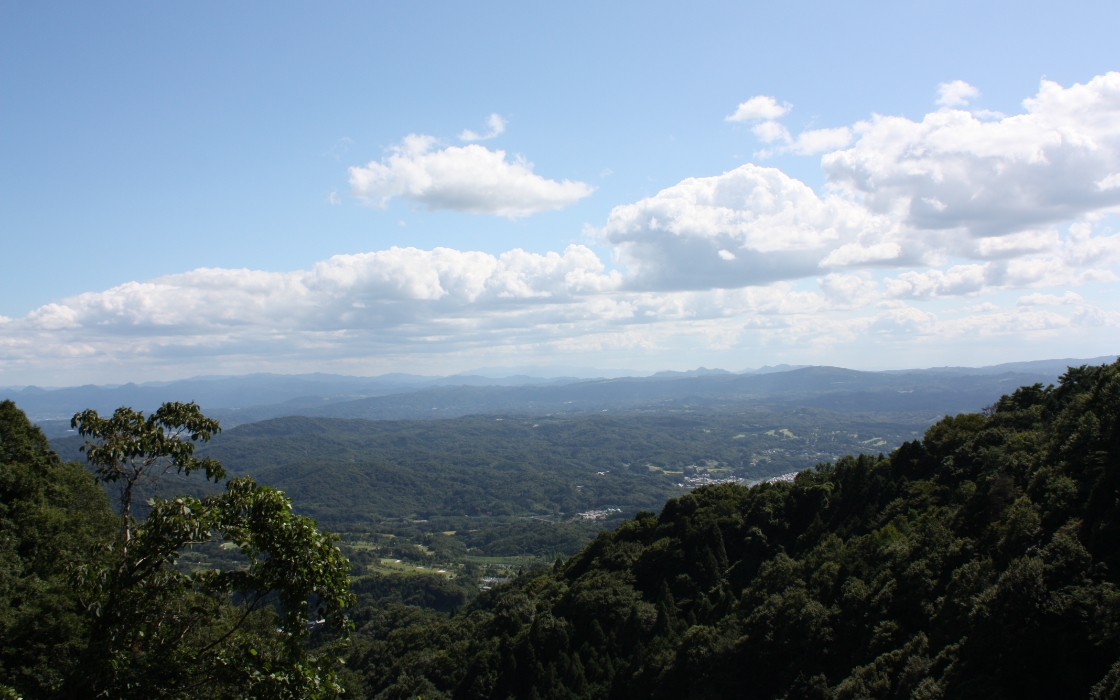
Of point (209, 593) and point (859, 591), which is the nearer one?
point (209, 593)

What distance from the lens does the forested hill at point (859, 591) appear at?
21344 millimetres

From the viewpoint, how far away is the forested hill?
21344 millimetres

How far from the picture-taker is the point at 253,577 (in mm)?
8180

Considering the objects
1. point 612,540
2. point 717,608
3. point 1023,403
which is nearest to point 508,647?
point 717,608

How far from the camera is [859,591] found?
32250 mm

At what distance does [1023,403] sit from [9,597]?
227 ft

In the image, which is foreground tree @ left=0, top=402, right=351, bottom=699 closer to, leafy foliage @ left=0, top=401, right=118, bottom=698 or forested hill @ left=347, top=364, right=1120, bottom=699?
leafy foliage @ left=0, top=401, right=118, bottom=698

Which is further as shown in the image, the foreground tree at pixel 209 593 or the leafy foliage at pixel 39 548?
the leafy foliage at pixel 39 548

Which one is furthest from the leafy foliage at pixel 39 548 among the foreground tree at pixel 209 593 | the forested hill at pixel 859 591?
the forested hill at pixel 859 591

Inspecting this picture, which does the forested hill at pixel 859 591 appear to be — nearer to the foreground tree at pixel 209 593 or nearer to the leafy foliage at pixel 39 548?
the foreground tree at pixel 209 593

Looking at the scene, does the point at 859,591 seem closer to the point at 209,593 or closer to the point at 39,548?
the point at 209,593

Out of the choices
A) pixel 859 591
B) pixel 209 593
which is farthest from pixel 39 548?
pixel 859 591

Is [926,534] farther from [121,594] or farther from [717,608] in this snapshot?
[121,594]

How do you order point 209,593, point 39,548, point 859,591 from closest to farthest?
Answer: point 209,593 < point 39,548 < point 859,591
